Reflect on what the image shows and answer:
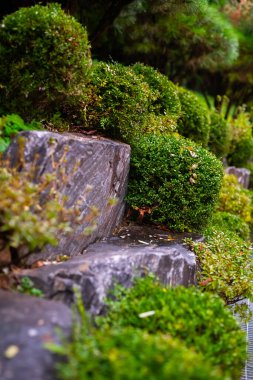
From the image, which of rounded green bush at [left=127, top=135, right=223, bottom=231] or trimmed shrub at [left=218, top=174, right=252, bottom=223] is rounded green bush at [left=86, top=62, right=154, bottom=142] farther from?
trimmed shrub at [left=218, top=174, right=252, bottom=223]

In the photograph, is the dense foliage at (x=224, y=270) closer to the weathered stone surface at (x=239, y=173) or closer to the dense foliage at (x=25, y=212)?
the dense foliage at (x=25, y=212)

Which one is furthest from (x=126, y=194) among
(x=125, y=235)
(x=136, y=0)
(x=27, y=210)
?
(x=136, y=0)

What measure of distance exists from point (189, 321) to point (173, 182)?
2364 mm

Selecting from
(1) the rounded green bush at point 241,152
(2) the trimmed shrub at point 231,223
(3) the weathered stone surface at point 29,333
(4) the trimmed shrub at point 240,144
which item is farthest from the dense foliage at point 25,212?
(1) the rounded green bush at point 241,152

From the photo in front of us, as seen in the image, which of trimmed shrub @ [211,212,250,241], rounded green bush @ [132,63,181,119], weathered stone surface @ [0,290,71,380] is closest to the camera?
weathered stone surface @ [0,290,71,380]

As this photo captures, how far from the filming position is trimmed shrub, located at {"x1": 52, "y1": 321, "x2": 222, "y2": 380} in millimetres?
2189

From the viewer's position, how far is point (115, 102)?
5.17 meters

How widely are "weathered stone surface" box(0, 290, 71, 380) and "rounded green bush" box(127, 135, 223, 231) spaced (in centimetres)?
273

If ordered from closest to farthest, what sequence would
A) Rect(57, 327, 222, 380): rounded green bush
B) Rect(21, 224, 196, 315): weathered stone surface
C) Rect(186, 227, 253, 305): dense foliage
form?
1. Rect(57, 327, 222, 380): rounded green bush
2. Rect(21, 224, 196, 315): weathered stone surface
3. Rect(186, 227, 253, 305): dense foliage

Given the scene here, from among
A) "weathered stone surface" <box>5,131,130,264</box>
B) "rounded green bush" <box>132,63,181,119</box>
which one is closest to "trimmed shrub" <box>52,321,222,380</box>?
"weathered stone surface" <box>5,131,130,264</box>

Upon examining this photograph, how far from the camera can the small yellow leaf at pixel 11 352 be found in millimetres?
2359

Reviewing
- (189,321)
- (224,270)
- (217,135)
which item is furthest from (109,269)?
(217,135)

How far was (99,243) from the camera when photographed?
4551 millimetres

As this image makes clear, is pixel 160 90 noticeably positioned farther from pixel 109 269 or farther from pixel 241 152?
pixel 241 152
